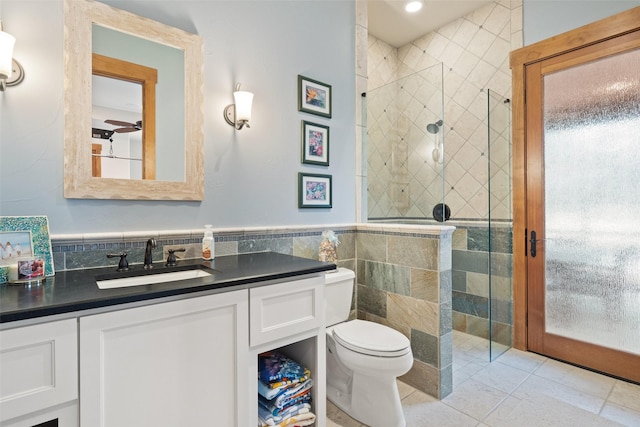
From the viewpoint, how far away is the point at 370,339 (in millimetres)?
1777

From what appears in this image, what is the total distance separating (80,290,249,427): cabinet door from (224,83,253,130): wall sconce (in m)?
1.04

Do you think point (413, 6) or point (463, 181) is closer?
point (413, 6)

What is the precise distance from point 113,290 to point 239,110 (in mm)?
1165

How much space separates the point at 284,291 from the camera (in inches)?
56.5

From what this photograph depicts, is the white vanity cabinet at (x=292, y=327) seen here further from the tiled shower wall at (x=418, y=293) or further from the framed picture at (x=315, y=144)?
the framed picture at (x=315, y=144)

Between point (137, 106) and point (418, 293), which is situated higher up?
point (137, 106)

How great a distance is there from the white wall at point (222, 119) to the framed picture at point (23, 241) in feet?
0.19

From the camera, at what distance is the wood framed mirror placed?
57.4 inches

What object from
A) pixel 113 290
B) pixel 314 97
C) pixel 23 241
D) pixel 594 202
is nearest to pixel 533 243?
pixel 594 202

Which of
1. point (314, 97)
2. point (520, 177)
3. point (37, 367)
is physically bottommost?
point (37, 367)

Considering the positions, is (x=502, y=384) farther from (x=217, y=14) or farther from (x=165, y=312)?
(x=217, y=14)

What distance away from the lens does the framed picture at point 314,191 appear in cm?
222

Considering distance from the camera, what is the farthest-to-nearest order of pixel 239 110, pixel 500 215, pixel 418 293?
1. pixel 500 215
2. pixel 418 293
3. pixel 239 110

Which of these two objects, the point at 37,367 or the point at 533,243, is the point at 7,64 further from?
the point at 533,243
